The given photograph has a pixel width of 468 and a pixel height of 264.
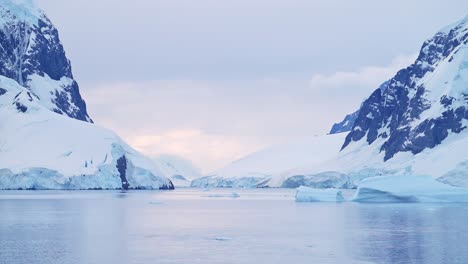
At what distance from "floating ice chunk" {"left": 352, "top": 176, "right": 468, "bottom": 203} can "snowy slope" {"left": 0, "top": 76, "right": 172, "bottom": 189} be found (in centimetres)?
6130

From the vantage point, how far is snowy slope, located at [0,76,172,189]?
126 meters

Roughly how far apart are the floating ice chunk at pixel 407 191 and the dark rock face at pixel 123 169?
63.9 metres

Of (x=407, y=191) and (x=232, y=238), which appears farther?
(x=407, y=191)

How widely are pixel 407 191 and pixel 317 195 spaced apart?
13.0 metres

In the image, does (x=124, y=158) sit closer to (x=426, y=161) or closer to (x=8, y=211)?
(x=426, y=161)

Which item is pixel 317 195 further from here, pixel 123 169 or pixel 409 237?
pixel 123 169

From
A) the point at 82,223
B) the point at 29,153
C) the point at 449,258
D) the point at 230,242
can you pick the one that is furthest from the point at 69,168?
the point at 449,258

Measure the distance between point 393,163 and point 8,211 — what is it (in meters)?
131

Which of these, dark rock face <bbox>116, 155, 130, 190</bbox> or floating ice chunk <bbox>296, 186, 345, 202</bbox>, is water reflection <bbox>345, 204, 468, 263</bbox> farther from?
dark rock face <bbox>116, 155, 130, 190</bbox>

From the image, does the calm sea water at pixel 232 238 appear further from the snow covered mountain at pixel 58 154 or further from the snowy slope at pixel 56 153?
the snow covered mountain at pixel 58 154

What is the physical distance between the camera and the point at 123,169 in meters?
138

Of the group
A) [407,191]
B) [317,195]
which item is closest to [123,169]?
[317,195]

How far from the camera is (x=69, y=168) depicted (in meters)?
128

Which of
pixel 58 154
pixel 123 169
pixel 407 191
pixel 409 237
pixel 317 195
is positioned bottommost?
pixel 409 237
